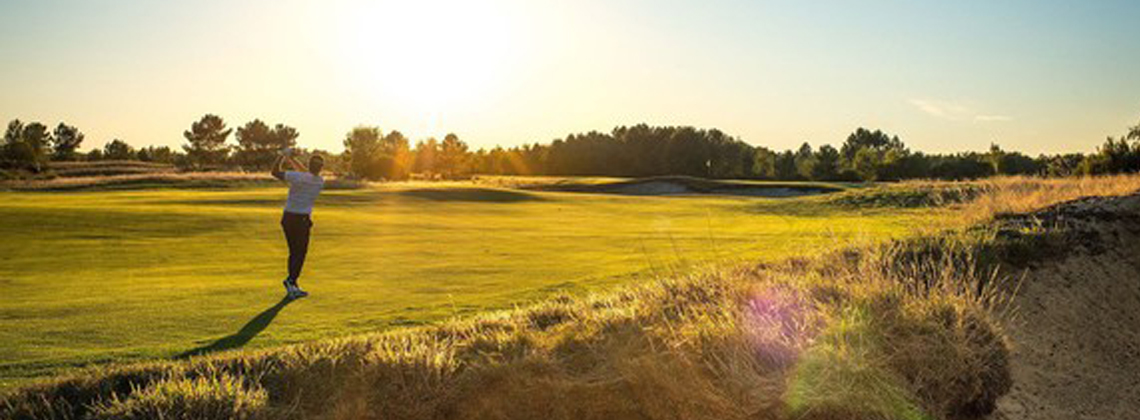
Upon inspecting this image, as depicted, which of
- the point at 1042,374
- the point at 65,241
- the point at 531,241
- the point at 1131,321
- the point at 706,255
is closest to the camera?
the point at 1042,374

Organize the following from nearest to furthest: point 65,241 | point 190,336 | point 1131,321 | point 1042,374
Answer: point 1042,374 < point 190,336 < point 1131,321 < point 65,241

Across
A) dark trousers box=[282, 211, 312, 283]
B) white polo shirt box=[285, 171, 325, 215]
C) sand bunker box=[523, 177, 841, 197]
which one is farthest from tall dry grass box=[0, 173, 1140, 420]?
sand bunker box=[523, 177, 841, 197]

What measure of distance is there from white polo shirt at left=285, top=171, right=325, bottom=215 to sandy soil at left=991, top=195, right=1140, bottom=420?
404 inches

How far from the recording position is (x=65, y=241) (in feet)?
60.6

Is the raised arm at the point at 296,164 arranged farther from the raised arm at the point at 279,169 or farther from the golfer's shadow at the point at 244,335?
the golfer's shadow at the point at 244,335

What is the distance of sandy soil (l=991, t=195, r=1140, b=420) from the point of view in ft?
24.2

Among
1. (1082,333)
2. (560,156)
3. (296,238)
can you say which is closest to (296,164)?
(296,238)

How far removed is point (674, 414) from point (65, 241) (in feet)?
61.0

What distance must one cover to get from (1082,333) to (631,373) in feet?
22.9

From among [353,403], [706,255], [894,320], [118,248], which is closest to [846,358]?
[894,320]

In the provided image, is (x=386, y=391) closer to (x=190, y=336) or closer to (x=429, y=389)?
(x=429, y=389)

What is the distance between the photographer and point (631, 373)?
604cm

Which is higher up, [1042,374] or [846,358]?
[846,358]

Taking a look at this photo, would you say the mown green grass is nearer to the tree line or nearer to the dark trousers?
the dark trousers
